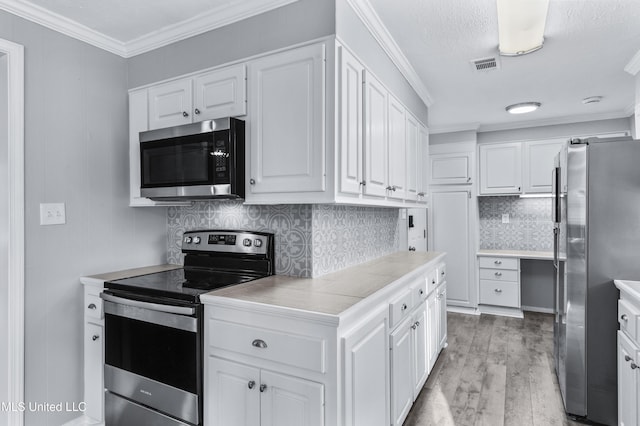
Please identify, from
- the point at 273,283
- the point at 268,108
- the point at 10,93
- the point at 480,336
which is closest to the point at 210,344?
the point at 273,283

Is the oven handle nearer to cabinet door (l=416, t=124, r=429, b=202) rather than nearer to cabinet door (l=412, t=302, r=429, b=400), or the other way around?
cabinet door (l=412, t=302, r=429, b=400)

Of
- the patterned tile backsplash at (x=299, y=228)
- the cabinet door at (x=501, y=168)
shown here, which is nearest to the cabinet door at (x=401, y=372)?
the patterned tile backsplash at (x=299, y=228)

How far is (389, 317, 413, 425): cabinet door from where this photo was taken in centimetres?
190

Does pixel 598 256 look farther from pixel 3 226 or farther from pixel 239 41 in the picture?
pixel 3 226

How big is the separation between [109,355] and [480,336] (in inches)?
132

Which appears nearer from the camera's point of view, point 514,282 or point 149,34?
point 149,34

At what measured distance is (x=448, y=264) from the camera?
4746 mm

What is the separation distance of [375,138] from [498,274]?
3.22m

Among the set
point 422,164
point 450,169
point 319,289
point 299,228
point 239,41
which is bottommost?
point 319,289

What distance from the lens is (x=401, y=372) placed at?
2.03 meters

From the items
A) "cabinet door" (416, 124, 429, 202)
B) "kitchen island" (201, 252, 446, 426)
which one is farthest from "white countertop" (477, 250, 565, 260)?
"kitchen island" (201, 252, 446, 426)

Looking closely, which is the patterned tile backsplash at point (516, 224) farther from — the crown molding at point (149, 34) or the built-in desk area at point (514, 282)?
the crown molding at point (149, 34)

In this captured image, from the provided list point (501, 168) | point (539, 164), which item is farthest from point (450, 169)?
point (539, 164)

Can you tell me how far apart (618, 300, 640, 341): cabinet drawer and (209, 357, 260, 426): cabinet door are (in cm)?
Result: 179
